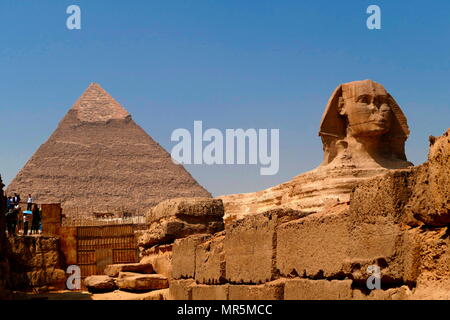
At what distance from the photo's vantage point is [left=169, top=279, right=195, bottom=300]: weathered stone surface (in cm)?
659

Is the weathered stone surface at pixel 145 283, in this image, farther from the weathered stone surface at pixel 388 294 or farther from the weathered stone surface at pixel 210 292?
the weathered stone surface at pixel 388 294

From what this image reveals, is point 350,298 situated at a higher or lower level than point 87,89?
lower

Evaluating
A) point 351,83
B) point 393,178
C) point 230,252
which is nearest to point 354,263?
point 393,178

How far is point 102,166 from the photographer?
7008 inches

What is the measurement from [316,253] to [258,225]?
89cm

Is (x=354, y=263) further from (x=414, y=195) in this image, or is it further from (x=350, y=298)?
(x=414, y=195)

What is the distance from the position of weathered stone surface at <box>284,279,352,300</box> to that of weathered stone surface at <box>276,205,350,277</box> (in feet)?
0.16

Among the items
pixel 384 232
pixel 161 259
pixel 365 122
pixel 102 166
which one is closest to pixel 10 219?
pixel 161 259

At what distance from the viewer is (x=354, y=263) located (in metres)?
4.31

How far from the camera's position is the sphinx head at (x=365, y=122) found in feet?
58.1

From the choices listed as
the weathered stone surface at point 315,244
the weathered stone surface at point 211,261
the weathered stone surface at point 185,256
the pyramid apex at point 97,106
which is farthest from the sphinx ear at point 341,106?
the pyramid apex at point 97,106

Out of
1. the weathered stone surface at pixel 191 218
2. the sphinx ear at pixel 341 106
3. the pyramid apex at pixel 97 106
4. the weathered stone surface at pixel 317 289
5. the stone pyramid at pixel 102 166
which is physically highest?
the pyramid apex at pixel 97 106

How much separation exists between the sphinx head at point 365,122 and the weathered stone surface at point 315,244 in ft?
41.9

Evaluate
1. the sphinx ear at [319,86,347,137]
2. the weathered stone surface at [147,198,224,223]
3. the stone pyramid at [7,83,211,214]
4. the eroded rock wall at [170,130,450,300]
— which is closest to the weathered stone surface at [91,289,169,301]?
the weathered stone surface at [147,198,224,223]
